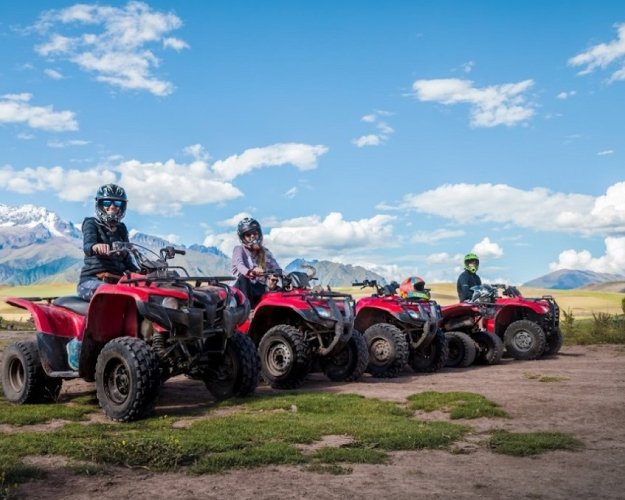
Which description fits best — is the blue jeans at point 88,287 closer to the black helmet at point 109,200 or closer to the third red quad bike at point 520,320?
the black helmet at point 109,200

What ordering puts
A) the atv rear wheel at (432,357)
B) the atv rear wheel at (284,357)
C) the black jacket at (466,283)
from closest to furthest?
the atv rear wheel at (284,357) < the atv rear wheel at (432,357) < the black jacket at (466,283)

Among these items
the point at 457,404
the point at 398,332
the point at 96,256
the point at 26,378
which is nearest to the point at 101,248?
the point at 96,256

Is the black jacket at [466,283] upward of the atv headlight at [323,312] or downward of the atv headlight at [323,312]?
upward

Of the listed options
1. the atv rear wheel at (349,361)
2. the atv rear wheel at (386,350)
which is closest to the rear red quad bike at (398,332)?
the atv rear wheel at (386,350)

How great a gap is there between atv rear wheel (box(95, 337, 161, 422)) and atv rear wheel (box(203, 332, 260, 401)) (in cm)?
126

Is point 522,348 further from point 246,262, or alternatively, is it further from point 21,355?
point 21,355

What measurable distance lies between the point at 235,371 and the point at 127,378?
1486 mm

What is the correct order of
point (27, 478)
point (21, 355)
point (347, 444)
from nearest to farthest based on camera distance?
point (27, 478)
point (347, 444)
point (21, 355)

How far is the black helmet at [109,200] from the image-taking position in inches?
351

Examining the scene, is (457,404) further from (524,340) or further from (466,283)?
(466,283)

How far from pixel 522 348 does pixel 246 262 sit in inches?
283

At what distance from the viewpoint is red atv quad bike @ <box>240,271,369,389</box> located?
10.0m

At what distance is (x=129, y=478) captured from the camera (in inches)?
199

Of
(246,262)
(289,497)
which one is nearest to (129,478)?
(289,497)
